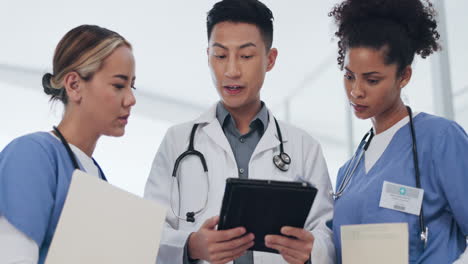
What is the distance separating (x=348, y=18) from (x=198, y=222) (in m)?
0.75

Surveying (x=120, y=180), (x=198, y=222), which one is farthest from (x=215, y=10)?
(x=120, y=180)

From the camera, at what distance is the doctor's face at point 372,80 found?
144 centimetres

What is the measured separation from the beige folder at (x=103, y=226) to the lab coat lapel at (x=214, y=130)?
545mm

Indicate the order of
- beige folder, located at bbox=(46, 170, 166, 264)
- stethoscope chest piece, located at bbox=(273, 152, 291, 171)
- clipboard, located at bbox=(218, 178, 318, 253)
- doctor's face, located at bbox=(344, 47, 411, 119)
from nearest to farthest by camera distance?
1. beige folder, located at bbox=(46, 170, 166, 264)
2. clipboard, located at bbox=(218, 178, 318, 253)
3. doctor's face, located at bbox=(344, 47, 411, 119)
4. stethoscope chest piece, located at bbox=(273, 152, 291, 171)

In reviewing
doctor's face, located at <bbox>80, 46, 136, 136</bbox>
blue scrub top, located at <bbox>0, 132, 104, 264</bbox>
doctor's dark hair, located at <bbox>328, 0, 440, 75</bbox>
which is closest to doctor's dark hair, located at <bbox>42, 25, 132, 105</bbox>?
doctor's face, located at <bbox>80, 46, 136, 136</bbox>

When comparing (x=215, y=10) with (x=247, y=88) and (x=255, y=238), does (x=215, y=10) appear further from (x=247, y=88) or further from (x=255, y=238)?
(x=255, y=238)

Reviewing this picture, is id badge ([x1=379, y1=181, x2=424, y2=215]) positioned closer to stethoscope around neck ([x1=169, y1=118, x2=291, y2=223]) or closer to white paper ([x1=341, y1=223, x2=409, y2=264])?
white paper ([x1=341, y1=223, x2=409, y2=264])

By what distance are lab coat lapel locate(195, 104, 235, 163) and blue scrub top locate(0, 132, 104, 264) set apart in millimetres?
541

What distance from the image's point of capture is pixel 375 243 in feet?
4.16

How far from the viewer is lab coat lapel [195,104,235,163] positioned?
1584 mm

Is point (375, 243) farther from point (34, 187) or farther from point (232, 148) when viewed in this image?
point (34, 187)

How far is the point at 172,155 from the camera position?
62.9 inches

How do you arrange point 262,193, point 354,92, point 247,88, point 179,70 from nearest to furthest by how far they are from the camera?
point 262,193 → point 354,92 → point 247,88 → point 179,70

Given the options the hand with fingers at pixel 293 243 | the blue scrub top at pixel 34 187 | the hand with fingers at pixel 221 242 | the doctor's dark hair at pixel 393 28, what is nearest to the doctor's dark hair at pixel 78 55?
the blue scrub top at pixel 34 187
